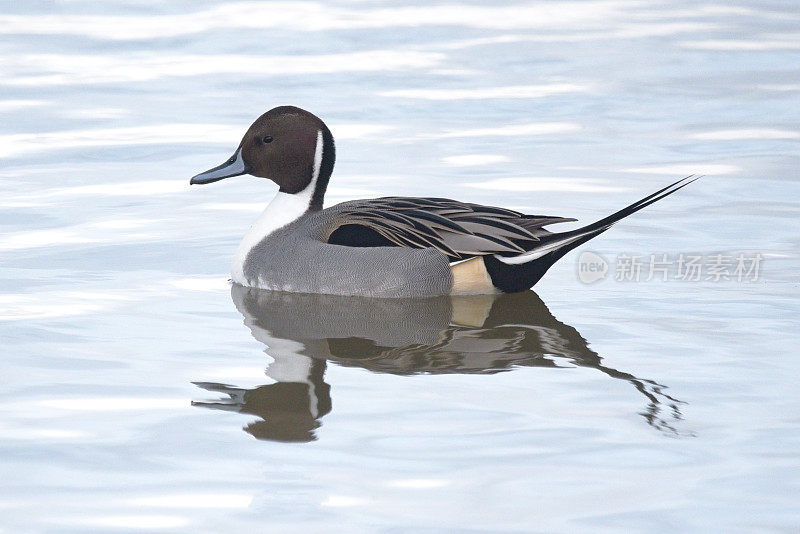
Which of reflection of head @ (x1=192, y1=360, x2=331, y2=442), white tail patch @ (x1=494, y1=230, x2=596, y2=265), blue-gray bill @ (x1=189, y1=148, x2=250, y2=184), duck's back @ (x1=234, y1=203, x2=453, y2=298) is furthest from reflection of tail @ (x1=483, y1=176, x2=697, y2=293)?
reflection of head @ (x1=192, y1=360, x2=331, y2=442)

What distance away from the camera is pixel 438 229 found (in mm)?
8078

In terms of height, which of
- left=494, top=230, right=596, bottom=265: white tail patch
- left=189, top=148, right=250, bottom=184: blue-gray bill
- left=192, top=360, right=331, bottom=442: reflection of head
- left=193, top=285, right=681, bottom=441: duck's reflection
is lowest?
left=192, top=360, right=331, bottom=442: reflection of head

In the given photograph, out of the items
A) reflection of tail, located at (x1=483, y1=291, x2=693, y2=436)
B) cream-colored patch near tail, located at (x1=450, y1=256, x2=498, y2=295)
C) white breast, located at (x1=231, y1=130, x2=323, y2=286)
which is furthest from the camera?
white breast, located at (x1=231, y1=130, x2=323, y2=286)

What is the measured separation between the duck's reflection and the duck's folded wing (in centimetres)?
32

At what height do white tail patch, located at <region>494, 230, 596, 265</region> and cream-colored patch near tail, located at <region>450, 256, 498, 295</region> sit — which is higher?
white tail patch, located at <region>494, 230, 596, 265</region>

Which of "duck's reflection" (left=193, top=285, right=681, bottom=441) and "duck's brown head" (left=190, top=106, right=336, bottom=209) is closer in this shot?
"duck's reflection" (left=193, top=285, right=681, bottom=441)

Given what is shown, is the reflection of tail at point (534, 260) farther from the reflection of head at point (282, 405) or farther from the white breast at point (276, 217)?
the reflection of head at point (282, 405)

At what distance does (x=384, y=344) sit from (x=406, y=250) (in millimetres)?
995

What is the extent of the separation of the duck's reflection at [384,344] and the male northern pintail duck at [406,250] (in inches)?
3.3

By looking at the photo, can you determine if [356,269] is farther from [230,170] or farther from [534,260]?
[230,170]

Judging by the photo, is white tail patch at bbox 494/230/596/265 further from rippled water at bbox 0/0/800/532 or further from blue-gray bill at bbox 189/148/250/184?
blue-gray bill at bbox 189/148/250/184

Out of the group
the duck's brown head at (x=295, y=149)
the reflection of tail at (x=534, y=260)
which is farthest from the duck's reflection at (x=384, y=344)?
the duck's brown head at (x=295, y=149)

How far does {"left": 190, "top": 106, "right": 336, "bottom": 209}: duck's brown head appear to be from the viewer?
8602 millimetres

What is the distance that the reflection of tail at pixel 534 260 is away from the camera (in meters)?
7.96
